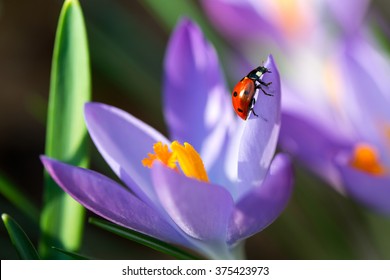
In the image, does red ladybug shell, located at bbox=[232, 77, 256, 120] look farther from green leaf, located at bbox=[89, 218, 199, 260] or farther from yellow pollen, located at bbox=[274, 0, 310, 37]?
yellow pollen, located at bbox=[274, 0, 310, 37]

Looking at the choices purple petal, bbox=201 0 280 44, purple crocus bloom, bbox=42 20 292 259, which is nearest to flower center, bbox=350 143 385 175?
purple crocus bloom, bbox=42 20 292 259

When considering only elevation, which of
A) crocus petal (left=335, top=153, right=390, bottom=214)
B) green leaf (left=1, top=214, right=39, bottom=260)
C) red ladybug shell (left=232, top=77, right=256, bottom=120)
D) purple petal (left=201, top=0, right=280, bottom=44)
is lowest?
green leaf (left=1, top=214, right=39, bottom=260)

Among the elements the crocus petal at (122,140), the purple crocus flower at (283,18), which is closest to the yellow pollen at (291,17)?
the purple crocus flower at (283,18)

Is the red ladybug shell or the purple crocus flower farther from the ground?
the purple crocus flower

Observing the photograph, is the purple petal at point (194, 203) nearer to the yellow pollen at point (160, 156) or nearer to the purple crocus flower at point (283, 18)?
the yellow pollen at point (160, 156)

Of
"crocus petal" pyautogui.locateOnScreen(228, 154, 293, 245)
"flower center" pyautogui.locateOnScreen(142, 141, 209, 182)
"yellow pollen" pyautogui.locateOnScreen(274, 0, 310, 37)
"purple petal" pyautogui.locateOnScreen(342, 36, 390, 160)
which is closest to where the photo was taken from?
"crocus petal" pyautogui.locateOnScreen(228, 154, 293, 245)

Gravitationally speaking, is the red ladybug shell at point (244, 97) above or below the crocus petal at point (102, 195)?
above
